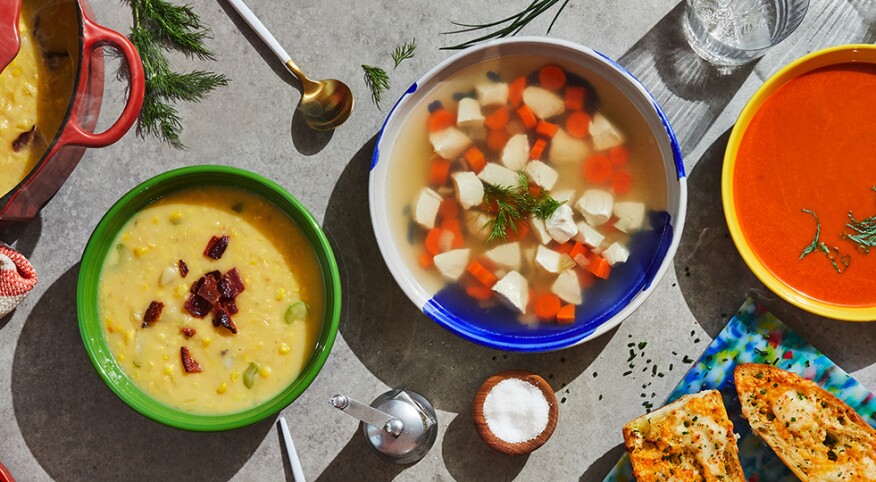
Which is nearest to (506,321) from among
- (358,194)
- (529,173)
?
(529,173)

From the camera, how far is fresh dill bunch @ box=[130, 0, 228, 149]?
8.52 ft

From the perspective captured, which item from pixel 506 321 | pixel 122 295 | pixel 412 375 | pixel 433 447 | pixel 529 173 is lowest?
pixel 433 447

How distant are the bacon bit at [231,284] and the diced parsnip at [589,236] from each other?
108 cm

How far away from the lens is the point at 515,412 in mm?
2525

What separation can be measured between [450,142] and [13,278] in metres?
1.45

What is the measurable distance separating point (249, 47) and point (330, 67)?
0.29m

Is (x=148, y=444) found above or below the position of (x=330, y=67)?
below

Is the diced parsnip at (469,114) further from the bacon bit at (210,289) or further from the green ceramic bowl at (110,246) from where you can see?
the bacon bit at (210,289)

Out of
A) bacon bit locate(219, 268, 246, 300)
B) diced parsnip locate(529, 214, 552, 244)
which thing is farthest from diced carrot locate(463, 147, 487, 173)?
bacon bit locate(219, 268, 246, 300)

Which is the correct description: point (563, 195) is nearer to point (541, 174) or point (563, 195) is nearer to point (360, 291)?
point (541, 174)

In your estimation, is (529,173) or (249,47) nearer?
(529,173)

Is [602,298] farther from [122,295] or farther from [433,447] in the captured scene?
[122,295]

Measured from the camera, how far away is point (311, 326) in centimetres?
246

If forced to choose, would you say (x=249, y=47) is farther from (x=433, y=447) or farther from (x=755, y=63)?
(x=755, y=63)
